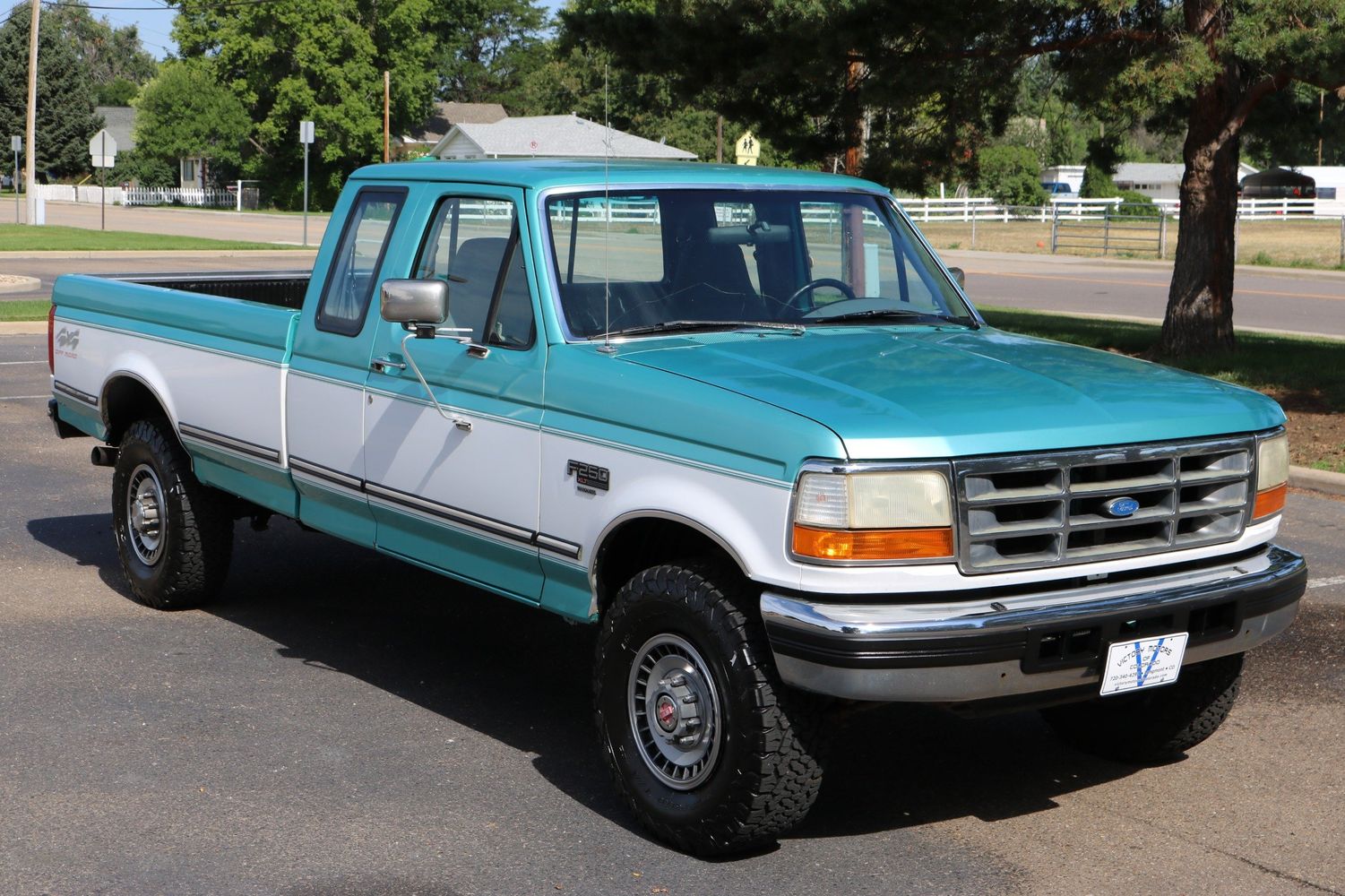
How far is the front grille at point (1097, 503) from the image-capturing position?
14.4ft

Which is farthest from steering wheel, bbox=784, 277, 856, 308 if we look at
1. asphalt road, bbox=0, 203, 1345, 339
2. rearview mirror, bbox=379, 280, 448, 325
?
asphalt road, bbox=0, 203, 1345, 339

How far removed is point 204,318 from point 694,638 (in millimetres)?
3335

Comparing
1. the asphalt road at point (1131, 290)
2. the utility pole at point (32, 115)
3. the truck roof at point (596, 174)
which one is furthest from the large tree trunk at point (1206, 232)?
the utility pole at point (32, 115)

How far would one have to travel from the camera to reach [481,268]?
18.7 feet

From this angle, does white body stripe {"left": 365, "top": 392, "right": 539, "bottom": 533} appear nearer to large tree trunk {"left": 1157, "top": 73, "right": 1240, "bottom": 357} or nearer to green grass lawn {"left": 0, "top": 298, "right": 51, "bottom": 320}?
large tree trunk {"left": 1157, "top": 73, "right": 1240, "bottom": 357}

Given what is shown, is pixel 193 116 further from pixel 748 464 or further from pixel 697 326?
pixel 748 464

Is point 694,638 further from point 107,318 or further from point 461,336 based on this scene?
point 107,318

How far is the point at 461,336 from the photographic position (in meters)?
5.57

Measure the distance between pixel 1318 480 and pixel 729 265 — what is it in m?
7.02

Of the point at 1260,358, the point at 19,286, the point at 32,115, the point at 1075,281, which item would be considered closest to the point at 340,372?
the point at 1260,358

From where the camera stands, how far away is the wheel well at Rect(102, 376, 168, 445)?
762 cm

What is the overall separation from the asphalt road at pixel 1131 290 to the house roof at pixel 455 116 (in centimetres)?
6090

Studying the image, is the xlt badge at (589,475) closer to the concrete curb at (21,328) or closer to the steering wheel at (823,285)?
the steering wheel at (823,285)

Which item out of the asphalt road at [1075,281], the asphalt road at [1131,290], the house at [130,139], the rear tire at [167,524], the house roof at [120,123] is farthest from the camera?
the house roof at [120,123]
